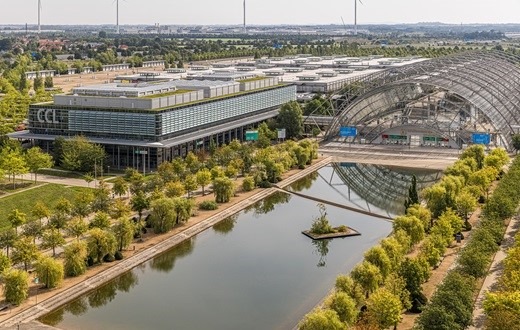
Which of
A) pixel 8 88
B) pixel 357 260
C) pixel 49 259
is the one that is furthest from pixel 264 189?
pixel 8 88

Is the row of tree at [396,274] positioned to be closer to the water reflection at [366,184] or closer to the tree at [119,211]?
the water reflection at [366,184]

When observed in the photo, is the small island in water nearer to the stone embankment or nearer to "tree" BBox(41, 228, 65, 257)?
the stone embankment

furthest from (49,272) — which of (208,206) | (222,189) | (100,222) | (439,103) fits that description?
(439,103)

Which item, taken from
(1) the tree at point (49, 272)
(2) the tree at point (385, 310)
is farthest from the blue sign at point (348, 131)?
(2) the tree at point (385, 310)

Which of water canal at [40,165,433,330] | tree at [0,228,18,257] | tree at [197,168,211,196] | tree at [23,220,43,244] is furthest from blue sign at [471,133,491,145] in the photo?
tree at [0,228,18,257]

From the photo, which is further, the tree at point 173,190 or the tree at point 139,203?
the tree at point 173,190

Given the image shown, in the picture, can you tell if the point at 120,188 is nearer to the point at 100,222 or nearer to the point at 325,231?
the point at 100,222

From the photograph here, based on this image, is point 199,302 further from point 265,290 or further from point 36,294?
point 36,294
